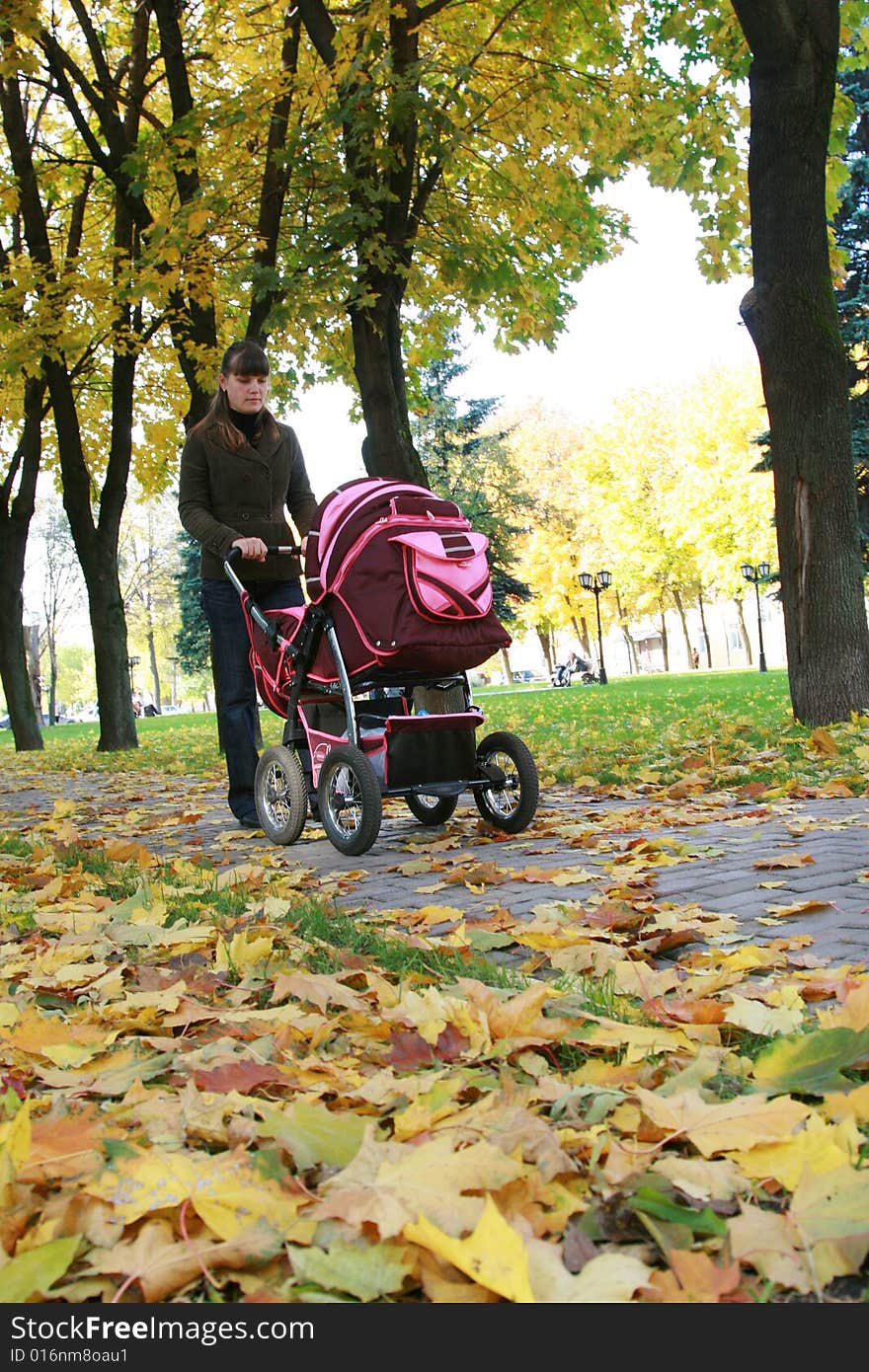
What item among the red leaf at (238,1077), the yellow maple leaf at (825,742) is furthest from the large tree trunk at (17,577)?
the red leaf at (238,1077)

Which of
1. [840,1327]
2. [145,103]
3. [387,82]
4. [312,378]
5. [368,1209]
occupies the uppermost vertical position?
[145,103]

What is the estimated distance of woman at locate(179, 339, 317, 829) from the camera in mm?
5949

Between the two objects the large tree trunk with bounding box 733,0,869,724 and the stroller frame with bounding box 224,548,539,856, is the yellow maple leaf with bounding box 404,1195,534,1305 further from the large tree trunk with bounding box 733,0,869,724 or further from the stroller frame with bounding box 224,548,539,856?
the large tree trunk with bounding box 733,0,869,724

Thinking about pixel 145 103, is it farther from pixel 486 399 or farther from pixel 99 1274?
pixel 486 399

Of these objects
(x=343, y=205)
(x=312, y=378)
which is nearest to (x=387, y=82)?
(x=343, y=205)

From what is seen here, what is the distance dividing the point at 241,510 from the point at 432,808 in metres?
1.87

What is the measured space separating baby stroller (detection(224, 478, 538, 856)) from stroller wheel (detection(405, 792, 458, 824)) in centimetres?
3

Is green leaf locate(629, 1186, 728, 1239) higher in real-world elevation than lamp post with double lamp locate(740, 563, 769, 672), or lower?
lower

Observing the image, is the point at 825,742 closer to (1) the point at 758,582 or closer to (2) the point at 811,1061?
(2) the point at 811,1061

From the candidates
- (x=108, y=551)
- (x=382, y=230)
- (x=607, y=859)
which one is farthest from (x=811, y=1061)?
(x=108, y=551)

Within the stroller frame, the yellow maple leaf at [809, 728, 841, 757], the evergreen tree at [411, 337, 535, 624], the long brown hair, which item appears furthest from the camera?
the evergreen tree at [411, 337, 535, 624]

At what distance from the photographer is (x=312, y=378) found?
1348cm

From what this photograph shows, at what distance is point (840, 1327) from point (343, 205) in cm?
1031

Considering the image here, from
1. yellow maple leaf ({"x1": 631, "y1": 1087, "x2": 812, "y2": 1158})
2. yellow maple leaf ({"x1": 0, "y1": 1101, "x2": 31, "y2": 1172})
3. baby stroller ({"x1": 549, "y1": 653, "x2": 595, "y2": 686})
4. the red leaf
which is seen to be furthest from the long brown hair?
baby stroller ({"x1": 549, "y1": 653, "x2": 595, "y2": 686})
